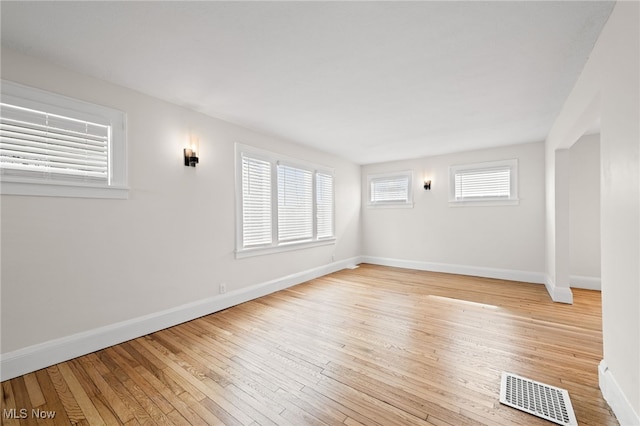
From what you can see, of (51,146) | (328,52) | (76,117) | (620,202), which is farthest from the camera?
(76,117)

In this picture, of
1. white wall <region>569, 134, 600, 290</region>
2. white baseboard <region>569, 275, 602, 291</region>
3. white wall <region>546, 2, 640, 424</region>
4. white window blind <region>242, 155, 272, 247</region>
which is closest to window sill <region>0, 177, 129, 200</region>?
white window blind <region>242, 155, 272, 247</region>

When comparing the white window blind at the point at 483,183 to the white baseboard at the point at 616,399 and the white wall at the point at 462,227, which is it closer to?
the white wall at the point at 462,227

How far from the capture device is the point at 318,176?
564cm

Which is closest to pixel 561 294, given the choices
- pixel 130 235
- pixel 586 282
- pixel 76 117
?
pixel 586 282

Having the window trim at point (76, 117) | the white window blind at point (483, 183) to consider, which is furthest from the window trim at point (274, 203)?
the white window blind at point (483, 183)

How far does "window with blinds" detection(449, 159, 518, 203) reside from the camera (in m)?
5.18

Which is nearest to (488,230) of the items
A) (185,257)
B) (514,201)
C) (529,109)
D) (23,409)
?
(514,201)

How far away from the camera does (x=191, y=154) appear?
3.37 m

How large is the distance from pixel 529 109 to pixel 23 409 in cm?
565

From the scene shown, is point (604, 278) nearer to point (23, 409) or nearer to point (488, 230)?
point (488, 230)

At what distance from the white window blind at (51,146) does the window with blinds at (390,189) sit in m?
5.49

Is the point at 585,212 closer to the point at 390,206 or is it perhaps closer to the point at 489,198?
the point at 489,198

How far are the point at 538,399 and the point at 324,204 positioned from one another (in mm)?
4458

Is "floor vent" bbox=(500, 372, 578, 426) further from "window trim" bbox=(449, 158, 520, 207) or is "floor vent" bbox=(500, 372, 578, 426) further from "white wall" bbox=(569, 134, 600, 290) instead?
"window trim" bbox=(449, 158, 520, 207)
